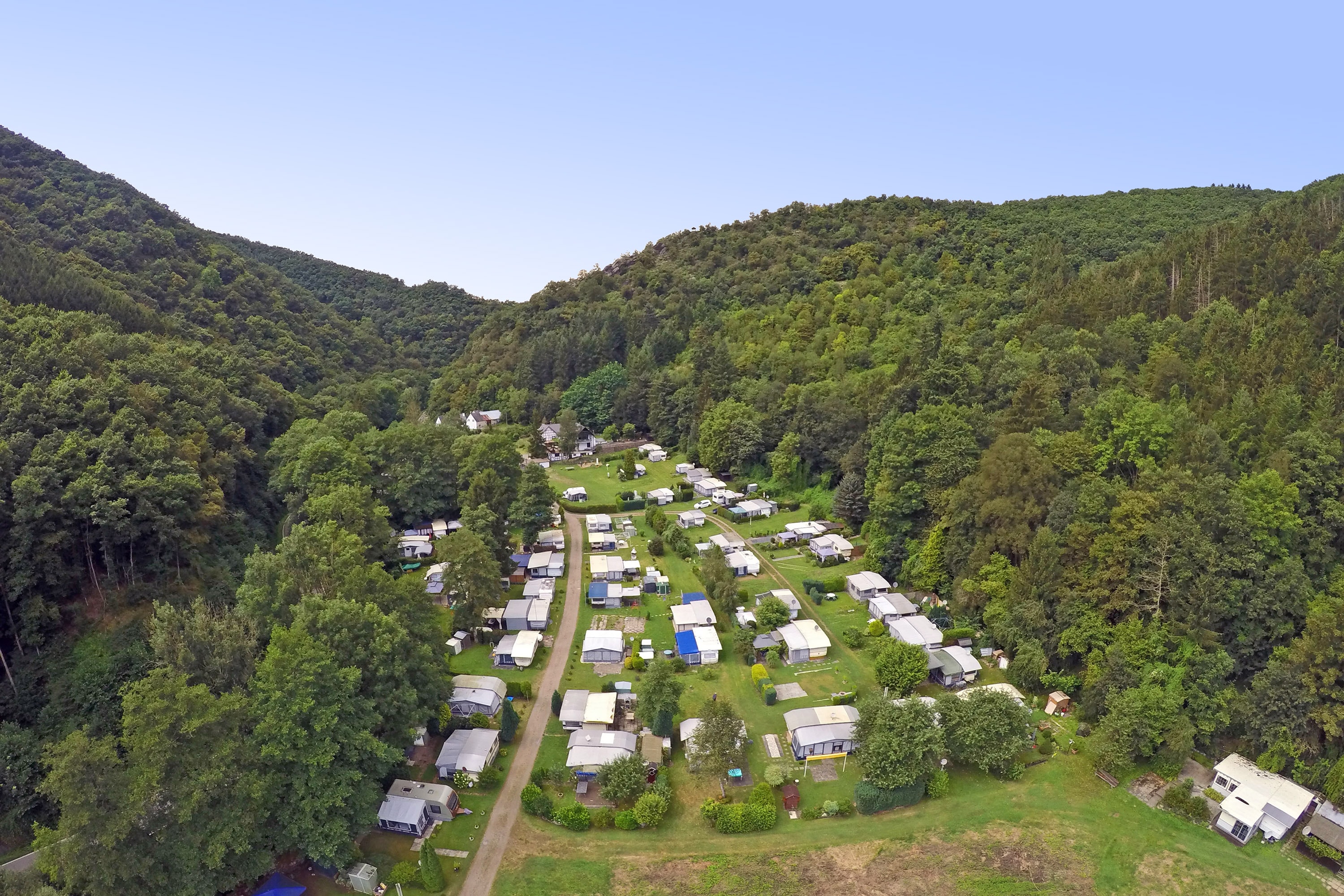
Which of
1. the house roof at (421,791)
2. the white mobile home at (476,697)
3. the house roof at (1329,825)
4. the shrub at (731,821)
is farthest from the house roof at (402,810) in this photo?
the house roof at (1329,825)

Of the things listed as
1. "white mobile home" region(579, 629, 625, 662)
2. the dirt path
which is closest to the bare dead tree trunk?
the dirt path

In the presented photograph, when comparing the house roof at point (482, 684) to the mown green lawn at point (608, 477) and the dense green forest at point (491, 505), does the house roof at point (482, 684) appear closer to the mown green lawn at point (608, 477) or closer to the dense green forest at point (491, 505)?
the dense green forest at point (491, 505)

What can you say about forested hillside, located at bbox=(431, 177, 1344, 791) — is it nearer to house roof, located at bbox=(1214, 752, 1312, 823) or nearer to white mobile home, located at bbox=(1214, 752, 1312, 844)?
house roof, located at bbox=(1214, 752, 1312, 823)

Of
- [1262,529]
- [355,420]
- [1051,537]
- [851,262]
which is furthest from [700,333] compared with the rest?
[1262,529]

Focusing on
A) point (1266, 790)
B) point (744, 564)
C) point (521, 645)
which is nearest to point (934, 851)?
point (1266, 790)

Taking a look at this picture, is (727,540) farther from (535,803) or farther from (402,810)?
(402,810)

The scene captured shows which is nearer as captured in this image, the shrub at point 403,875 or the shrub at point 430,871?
the shrub at point 430,871

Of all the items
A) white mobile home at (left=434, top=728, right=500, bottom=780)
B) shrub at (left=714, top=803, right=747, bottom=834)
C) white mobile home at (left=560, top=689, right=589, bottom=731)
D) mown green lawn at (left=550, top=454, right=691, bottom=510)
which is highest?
mown green lawn at (left=550, top=454, right=691, bottom=510)
